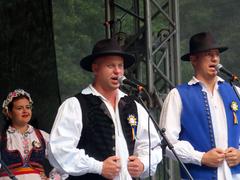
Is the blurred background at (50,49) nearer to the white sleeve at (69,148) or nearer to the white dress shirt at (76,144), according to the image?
the white dress shirt at (76,144)

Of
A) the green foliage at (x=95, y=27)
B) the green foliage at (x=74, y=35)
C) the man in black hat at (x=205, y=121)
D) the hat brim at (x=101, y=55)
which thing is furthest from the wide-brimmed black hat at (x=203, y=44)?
the green foliage at (x=74, y=35)

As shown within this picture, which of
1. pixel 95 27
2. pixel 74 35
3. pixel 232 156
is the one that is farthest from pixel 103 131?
pixel 95 27

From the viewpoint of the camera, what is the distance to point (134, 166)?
4.51m

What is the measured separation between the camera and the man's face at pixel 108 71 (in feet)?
15.1

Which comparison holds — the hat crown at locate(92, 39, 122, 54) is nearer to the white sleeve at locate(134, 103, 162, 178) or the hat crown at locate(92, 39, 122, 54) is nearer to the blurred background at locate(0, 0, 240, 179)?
the white sleeve at locate(134, 103, 162, 178)

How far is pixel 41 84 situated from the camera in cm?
735

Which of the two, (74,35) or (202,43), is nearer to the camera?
(202,43)

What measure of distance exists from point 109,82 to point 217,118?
90cm

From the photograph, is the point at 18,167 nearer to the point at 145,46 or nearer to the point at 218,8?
the point at 145,46

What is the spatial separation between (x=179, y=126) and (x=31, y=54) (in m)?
2.74

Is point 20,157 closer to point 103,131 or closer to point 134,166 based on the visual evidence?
point 103,131

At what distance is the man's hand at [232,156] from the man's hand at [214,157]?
0.13 ft

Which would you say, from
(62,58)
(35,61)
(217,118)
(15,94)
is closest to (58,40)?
(62,58)

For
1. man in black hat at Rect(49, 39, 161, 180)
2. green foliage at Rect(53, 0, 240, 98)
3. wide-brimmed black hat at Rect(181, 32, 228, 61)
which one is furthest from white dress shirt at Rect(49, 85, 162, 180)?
green foliage at Rect(53, 0, 240, 98)
